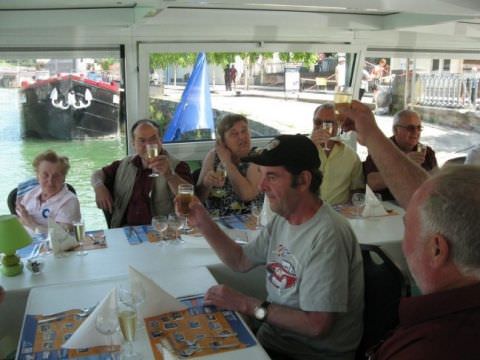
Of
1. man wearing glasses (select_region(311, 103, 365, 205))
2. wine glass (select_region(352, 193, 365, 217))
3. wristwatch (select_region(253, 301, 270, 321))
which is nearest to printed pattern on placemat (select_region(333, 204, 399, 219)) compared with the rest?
wine glass (select_region(352, 193, 365, 217))

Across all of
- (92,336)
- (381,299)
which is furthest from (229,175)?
(92,336)

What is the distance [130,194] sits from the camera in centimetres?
342

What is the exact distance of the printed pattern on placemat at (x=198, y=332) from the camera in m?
1.58

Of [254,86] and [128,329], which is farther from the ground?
[254,86]

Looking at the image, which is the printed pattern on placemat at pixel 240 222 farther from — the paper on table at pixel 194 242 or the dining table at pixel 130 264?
the paper on table at pixel 194 242

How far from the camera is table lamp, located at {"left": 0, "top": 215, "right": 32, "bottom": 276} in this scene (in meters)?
2.14

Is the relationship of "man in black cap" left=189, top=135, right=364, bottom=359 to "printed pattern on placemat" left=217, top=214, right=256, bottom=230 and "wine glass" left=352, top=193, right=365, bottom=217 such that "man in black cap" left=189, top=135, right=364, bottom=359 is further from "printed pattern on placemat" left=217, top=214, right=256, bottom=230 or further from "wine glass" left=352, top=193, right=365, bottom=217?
"wine glass" left=352, top=193, right=365, bottom=217

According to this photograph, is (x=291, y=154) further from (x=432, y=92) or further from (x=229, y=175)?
(x=432, y=92)

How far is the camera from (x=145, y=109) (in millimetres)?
4613

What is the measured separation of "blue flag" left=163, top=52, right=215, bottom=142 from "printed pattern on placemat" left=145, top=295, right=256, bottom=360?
320 centimetres

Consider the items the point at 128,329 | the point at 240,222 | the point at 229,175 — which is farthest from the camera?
the point at 229,175

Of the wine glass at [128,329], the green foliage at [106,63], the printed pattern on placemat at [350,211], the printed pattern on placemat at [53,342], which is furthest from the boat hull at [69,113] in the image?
the wine glass at [128,329]

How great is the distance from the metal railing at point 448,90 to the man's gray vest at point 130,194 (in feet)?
12.4

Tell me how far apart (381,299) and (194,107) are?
11.1ft
